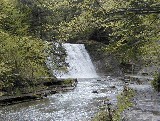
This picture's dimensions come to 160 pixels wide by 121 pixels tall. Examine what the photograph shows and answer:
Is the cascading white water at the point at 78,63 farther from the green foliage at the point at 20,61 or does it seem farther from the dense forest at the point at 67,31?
the green foliage at the point at 20,61

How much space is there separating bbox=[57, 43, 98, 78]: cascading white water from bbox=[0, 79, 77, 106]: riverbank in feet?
25.3

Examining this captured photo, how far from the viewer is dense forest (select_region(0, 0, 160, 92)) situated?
18.7 ft

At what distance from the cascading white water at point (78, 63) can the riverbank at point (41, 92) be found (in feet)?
25.3

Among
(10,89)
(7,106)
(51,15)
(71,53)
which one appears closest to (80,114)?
(7,106)

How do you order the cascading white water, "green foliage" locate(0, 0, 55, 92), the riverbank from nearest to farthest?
the riverbank
"green foliage" locate(0, 0, 55, 92)
the cascading white water

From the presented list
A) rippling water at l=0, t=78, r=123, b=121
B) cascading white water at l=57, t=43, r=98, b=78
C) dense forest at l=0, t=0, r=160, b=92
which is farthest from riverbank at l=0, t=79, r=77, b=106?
cascading white water at l=57, t=43, r=98, b=78

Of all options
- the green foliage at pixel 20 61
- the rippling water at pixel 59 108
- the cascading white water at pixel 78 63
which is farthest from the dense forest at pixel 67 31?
the rippling water at pixel 59 108

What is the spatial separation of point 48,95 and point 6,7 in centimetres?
1525

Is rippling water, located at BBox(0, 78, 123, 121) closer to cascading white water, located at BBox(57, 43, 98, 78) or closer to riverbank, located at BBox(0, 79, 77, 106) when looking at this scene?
riverbank, located at BBox(0, 79, 77, 106)

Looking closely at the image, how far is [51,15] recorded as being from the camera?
155 feet

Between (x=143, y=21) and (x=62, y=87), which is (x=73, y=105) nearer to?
(x=62, y=87)

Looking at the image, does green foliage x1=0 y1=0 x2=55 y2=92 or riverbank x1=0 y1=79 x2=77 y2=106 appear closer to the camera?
riverbank x1=0 y1=79 x2=77 y2=106

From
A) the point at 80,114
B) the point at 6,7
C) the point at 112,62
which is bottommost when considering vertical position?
the point at 80,114

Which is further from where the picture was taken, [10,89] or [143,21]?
[10,89]
